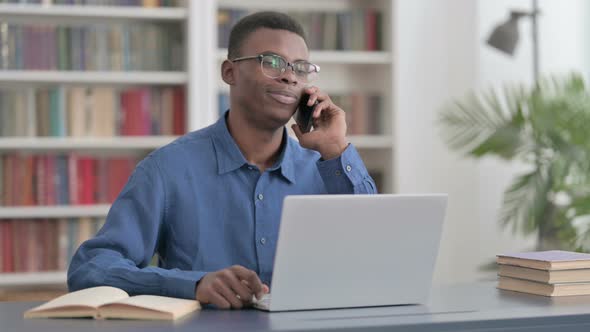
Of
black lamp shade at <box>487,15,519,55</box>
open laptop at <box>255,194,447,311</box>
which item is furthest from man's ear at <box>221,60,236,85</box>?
black lamp shade at <box>487,15,519,55</box>

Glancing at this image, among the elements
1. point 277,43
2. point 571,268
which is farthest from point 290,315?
point 277,43

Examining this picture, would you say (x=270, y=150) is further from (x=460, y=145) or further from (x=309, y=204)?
(x=460, y=145)

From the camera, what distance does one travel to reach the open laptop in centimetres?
153

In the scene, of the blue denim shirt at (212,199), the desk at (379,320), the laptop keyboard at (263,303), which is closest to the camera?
the desk at (379,320)

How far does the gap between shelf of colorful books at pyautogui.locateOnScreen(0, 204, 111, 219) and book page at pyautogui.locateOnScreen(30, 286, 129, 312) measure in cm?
237

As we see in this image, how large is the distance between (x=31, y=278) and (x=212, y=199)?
208 cm

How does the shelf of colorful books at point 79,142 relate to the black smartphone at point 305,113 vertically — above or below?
below

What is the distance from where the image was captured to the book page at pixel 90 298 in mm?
1576

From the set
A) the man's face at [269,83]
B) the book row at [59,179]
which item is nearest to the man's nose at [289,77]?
the man's face at [269,83]

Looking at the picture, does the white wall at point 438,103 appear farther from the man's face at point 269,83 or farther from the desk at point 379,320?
the desk at point 379,320

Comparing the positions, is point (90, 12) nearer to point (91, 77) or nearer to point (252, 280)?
point (91, 77)

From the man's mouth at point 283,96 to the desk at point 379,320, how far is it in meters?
0.67

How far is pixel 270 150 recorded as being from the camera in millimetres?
2283

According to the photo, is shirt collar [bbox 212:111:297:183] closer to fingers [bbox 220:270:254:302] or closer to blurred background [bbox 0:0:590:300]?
fingers [bbox 220:270:254:302]
